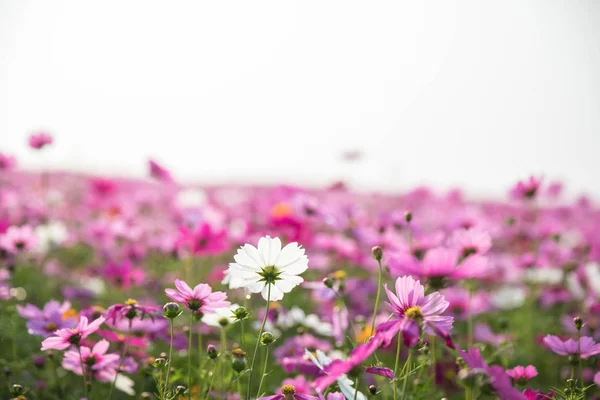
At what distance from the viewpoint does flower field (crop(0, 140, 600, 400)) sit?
0.87 meters

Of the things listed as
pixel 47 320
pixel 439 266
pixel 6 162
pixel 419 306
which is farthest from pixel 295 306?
pixel 6 162

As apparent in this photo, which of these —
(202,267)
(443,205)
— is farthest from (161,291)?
(443,205)

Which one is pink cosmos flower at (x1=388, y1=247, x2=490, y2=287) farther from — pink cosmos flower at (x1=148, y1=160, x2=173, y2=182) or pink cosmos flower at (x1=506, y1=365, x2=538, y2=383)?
pink cosmos flower at (x1=148, y1=160, x2=173, y2=182)

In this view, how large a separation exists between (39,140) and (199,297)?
200 centimetres

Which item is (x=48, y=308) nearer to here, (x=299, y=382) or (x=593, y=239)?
(x=299, y=382)

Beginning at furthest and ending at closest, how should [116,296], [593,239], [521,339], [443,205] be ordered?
[443,205], [593,239], [116,296], [521,339]

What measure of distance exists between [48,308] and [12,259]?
2.93ft

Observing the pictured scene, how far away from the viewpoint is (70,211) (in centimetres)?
382

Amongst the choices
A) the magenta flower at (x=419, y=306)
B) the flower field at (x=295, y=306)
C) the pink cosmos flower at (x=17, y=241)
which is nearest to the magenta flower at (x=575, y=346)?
the flower field at (x=295, y=306)

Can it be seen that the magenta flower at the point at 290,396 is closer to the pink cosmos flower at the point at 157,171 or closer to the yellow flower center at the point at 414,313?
the yellow flower center at the point at 414,313

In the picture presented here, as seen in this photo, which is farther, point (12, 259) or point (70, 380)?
point (12, 259)

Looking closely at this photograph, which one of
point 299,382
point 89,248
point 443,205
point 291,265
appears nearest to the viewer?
point 291,265

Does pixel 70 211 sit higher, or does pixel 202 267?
pixel 70 211

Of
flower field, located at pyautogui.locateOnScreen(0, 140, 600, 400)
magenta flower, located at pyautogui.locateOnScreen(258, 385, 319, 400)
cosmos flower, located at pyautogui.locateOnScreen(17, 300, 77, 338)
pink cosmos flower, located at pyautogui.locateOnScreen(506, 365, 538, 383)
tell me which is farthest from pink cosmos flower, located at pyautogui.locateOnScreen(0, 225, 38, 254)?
pink cosmos flower, located at pyautogui.locateOnScreen(506, 365, 538, 383)
